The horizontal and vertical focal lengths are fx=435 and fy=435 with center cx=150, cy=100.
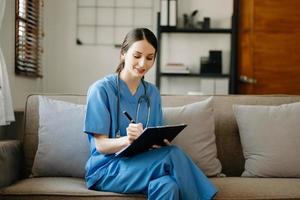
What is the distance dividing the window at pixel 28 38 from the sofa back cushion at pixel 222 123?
110cm

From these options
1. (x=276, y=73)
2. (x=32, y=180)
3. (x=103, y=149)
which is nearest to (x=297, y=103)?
(x=103, y=149)

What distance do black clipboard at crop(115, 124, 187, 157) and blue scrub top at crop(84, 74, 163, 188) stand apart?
0.38 feet

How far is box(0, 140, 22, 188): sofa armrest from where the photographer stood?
6.29ft

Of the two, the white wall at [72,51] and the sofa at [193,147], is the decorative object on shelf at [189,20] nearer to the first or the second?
the white wall at [72,51]

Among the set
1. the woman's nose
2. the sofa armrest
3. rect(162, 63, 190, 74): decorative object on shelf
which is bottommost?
the sofa armrest

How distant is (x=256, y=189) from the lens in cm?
183

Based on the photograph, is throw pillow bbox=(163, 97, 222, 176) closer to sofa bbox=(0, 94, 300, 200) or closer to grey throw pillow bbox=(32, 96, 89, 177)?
sofa bbox=(0, 94, 300, 200)

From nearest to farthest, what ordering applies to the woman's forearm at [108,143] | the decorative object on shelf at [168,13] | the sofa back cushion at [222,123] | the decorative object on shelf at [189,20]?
the woman's forearm at [108,143], the sofa back cushion at [222,123], the decorative object on shelf at [168,13], the decorative object on shelf at [189,20]

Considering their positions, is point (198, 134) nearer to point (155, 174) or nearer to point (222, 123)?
point (222, 123)

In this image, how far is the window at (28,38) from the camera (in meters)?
3.29

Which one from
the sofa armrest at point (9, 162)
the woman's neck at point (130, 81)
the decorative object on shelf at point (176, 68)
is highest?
the decorative object on shelf at point (176, 68)

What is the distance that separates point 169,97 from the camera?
7.75 feet

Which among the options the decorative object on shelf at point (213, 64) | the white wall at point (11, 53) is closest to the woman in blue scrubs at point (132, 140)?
the white wall at point (11, 53)

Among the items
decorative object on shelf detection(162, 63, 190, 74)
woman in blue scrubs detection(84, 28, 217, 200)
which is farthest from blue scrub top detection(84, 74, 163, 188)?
decorative object on shelf detection(162, 63, 190, 74)
